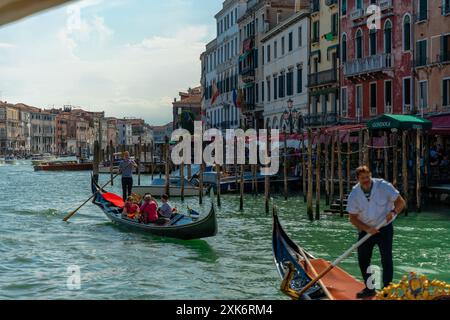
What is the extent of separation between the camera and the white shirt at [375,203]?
4.01 m

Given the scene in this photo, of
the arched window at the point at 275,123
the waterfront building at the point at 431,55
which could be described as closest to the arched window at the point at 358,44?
the waterfront building at the point at 431,55

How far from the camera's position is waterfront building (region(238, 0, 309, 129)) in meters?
25.9

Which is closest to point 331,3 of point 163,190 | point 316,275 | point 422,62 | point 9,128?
point 422,62

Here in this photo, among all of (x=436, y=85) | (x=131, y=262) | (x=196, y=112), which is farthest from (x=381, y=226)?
(x=196, y=112)

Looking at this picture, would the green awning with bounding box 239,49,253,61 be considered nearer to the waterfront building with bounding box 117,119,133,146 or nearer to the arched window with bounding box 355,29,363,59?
the arched window with bounding box 355,29,363,59

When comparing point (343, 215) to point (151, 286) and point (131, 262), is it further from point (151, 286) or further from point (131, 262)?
point (151, 286)

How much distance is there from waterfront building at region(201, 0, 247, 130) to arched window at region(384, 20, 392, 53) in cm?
1145

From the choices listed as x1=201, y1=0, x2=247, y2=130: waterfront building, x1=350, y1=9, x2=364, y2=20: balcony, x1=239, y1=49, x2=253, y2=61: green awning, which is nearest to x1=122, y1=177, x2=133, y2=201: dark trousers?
x1=350, y1=9, x2=364, y2=20: balcony

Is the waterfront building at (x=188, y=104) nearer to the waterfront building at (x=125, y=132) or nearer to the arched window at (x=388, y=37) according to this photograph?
the arched window at (x=388, y=37)

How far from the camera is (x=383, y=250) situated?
13.6 ft

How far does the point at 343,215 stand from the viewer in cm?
1153

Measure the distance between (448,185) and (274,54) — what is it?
12.8 metres

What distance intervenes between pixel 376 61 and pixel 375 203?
44.9 ft

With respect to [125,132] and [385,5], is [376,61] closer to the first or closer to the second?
[385,5]
